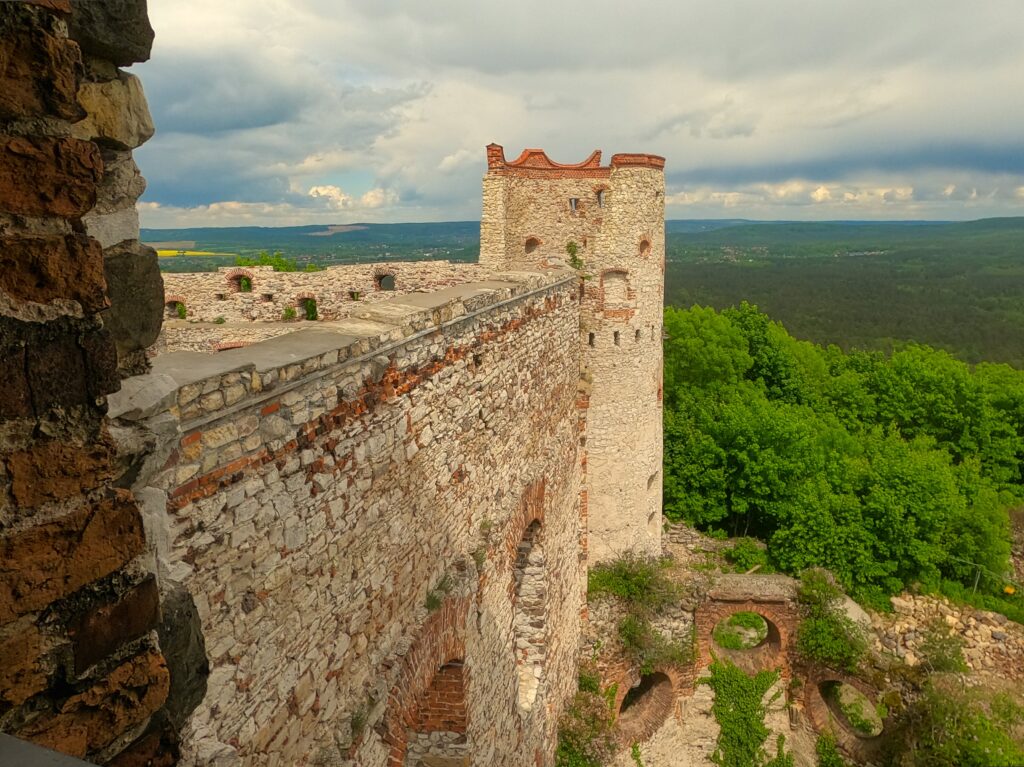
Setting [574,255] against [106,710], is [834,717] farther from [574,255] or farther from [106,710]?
[106,710]

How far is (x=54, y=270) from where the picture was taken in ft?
4.51

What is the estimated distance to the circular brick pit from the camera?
14.1 m

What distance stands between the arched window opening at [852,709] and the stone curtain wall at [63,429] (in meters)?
16.4

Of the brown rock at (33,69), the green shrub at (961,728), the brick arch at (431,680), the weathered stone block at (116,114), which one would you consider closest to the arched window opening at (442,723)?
the brick arch at (431,680)

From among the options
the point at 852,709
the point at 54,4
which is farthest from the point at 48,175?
the point at 852,709

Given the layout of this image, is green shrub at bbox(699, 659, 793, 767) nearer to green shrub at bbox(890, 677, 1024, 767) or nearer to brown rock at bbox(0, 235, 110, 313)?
green shrub at bbox(890, 677, 1024, 767)

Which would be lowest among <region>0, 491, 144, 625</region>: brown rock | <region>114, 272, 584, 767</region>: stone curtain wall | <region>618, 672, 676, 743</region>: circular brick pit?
<region>618, 672, 676, 743</region>: circular brick pit

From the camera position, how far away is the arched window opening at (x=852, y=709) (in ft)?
48.3

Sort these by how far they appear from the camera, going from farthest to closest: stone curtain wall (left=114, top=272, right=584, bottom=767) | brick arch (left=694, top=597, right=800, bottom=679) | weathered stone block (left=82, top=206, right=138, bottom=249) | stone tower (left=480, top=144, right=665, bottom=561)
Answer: brick arch (left=694, top=597, right=800, bottom=679), stone tower (left=480, top=144, right=665, bottom=561), stone curtain wall (left=114, top=272, right=584, bottom=767), weathered stone block (left=82, top=206, right=138, bottom=249)

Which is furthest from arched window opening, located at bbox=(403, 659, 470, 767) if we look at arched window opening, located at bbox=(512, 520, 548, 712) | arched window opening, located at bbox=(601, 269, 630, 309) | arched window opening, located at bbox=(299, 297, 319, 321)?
arched window opening, located at bbox=(299, 297, 319, 321)

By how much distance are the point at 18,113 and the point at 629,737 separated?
602 inches

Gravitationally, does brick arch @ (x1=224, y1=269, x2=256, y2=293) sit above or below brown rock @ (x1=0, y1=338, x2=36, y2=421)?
below

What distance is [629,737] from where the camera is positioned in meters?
13.9

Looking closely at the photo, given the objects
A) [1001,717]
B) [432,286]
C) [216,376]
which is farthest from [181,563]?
[1001,717]
